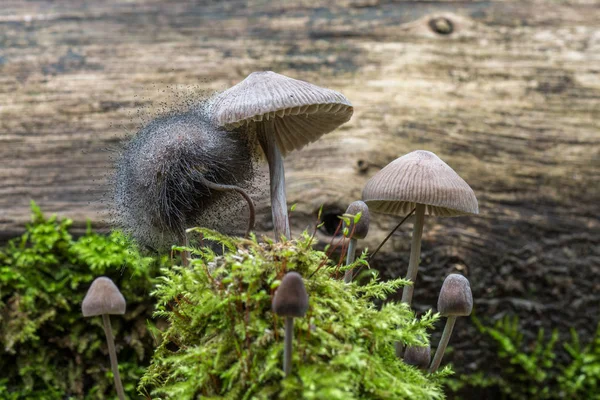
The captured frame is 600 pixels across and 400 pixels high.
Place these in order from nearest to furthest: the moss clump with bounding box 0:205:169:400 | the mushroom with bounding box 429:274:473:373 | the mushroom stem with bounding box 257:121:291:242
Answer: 1. the mushroom with bounding box 429:274:473:373
2. the mushroom stem with bounding box 257:121:291:242
3. the moss clump with bounding box 0:205:169:400

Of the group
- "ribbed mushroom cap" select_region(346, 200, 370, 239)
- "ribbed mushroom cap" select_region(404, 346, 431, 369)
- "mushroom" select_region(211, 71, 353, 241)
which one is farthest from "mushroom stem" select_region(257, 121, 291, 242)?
"ribbed mushroom cap" select_region(404, 346, 431, 369)

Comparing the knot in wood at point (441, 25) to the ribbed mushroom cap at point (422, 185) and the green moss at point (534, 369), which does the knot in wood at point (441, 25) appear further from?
the ribbed mushroom cap at point (422, 185)

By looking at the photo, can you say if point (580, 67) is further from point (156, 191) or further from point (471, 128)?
point (156, 191)

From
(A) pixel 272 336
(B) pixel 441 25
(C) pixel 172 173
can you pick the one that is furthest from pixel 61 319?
(B) pixel 441 25

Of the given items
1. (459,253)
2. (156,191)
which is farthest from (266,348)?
(459,253)

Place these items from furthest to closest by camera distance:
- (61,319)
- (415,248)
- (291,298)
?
1. (61,319)
2. (415,248)
3. (291,298)

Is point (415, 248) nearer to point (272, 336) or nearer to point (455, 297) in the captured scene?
point (455, 297)

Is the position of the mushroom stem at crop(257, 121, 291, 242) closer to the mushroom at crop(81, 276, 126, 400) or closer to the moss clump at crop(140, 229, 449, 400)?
the moss clump at crop(140, 229, 449, 400)
